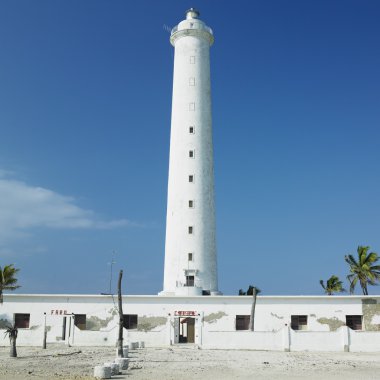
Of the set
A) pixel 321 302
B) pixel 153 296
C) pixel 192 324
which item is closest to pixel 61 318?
pixel 153 296

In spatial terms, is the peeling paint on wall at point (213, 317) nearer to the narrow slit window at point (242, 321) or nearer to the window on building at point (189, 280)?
the narrow slit window at point (242, 321)

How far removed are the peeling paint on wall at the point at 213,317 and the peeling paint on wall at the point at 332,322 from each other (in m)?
6.51

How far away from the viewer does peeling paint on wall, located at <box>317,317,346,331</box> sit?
35406 mm

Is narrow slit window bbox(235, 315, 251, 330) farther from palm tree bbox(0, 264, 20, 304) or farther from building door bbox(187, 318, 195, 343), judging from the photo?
palm tree bbox(0, 264, 20, 304)

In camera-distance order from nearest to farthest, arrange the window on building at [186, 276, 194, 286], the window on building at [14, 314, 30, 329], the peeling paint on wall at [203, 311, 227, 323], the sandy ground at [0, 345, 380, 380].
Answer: the sandy ground at [0, 345, 380, 380] < the peeling paint on wall at [203, 311, 227, 323] < the window on building at [14, 314, 30, 329] < the window on building at [186, 276, 194, 286]

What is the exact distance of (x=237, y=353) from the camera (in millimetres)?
30094

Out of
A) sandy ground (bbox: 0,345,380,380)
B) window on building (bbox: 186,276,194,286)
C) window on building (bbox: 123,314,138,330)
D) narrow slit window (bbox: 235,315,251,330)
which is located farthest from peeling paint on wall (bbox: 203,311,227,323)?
window on building (bbox: 123,314,138,330)

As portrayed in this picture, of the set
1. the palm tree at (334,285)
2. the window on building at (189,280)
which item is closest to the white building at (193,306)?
the window on building at (189,280)

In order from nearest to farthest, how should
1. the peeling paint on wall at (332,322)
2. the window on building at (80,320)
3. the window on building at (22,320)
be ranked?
the peeling paint on wall at (332,322) → the window on building at (80,320) → the window on building at (22,320)

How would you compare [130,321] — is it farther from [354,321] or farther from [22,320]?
[354,321]

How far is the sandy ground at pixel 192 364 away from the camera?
2134 cm

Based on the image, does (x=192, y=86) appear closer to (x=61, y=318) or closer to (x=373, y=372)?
(x=61, y=318)

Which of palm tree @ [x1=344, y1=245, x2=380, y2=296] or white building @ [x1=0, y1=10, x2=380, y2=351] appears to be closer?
white building @ [x1=0, y1=10, x2=380, y2=351]

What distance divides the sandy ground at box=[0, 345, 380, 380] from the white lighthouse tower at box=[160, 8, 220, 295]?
820 centimetres
